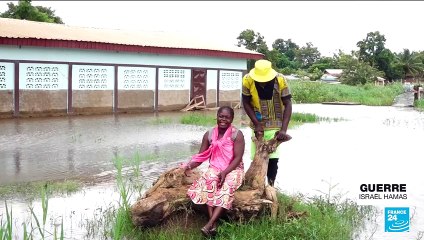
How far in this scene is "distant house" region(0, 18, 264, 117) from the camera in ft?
50.8

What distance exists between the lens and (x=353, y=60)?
48625 millimetres

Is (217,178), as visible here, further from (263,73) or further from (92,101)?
(92,101)

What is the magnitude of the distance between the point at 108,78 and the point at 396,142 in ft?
33.5

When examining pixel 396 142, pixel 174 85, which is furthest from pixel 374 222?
pixel 174 85

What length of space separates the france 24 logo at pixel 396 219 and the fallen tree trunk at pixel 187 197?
4.26ft

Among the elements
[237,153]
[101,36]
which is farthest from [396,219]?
[101,36]

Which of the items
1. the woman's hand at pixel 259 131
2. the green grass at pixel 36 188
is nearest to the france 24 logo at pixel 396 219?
the woman's hand at pixel 259 131

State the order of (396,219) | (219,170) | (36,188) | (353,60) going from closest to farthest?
(219,170) → (396,219) → (36,188) → (353,60)

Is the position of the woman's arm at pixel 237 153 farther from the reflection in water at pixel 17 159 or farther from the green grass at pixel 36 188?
the reflection in water at pixel 17 159

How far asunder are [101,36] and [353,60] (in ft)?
115

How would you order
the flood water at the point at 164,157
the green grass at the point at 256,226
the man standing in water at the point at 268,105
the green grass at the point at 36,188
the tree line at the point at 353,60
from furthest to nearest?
1. the tree line at the point at 353,60
2. the green grass at the point at 36,188
3. the flood water at the point at 164,157
4. the man standing in water at the point at 268,105
5. the green grass at the point at 256,226

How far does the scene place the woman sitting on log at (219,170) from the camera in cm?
434

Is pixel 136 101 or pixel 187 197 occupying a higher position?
pixel 136 101

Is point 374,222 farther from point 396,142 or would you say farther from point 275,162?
point 396,142
